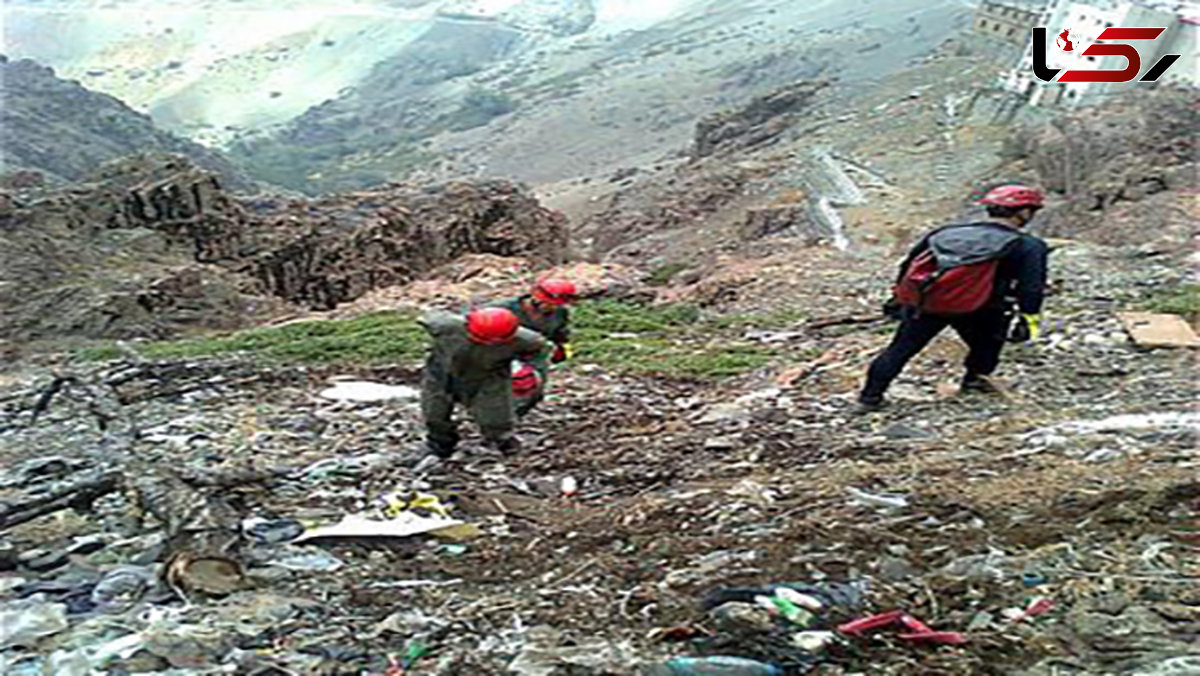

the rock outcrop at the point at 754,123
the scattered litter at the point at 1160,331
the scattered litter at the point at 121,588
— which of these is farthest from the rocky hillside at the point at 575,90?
the scattered litter at the point at 121,588

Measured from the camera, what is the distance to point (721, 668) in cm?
312

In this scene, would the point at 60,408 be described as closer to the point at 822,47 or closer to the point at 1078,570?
the point at 1078,570

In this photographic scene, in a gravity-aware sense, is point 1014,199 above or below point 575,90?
above

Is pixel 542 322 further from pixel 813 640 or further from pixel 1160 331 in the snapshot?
pixel 1160 331

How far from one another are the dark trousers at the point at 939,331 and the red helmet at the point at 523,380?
1995 millimetres

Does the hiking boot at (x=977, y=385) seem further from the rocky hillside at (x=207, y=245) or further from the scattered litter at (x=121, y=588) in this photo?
the rocky hillside at (x=207, y=245)

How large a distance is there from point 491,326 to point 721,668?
2.93 m

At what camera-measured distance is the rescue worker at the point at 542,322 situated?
20.7 feet

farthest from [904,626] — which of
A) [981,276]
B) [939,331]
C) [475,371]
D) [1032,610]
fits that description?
[475,371]

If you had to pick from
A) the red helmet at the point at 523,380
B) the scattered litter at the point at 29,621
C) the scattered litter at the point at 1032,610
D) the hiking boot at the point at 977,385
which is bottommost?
the hiking boot at the point at 977,385

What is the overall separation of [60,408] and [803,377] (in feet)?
18.4

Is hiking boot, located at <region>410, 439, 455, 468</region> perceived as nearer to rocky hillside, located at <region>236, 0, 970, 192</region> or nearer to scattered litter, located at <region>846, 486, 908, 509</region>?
scattered litter, located at <region>846, 486, 908, 509</region>

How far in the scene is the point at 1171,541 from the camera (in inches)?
147

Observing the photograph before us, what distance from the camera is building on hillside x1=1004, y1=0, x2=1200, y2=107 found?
2452 centimetres
